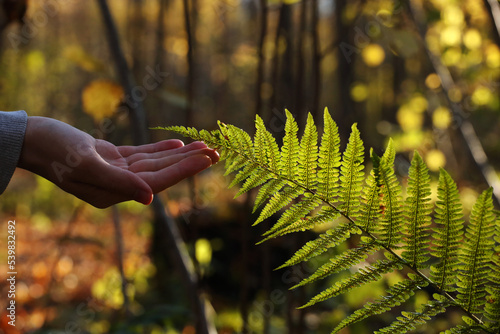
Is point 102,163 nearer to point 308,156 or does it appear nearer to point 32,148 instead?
point 32,148

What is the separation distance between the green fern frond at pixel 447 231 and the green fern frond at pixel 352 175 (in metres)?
0.12

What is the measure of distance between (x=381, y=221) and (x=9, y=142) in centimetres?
88

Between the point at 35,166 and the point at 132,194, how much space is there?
33 cm

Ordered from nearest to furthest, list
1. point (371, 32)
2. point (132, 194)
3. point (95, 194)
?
point (132, 194) < point (95, 194) < point (371, 32)

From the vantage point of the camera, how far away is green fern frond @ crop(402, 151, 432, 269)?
580mm

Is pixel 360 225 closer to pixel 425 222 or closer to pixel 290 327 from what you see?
pixel 425 222

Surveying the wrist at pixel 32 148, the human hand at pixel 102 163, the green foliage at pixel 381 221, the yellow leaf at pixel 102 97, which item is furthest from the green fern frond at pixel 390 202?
the yellow leaf at pixel 102 97

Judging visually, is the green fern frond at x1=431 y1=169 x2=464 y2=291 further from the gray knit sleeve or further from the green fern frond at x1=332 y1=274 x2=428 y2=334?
the gray knit sleeve

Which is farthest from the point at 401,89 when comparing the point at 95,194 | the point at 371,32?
the point at 95,194

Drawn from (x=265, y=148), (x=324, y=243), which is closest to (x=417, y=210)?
(x=324, y=243)

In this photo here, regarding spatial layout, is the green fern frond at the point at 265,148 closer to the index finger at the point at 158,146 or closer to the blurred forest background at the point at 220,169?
the blurred forest background at the point at 220,169

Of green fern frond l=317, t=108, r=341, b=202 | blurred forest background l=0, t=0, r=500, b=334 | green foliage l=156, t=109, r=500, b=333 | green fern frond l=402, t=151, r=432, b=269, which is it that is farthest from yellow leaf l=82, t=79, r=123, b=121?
green fern frond l=402, t=151, r=432, b=269

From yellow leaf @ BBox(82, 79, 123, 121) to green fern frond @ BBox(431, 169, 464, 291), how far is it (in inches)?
58.5

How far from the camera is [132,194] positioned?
97 cm
